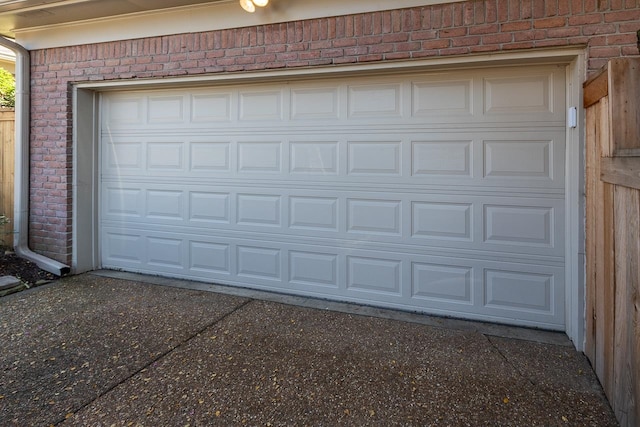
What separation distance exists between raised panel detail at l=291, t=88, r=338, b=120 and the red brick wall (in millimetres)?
342

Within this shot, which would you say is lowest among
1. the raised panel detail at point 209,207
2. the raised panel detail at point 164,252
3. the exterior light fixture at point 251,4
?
the raised panel detail at point 164,252

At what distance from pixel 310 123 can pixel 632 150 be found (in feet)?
8.78

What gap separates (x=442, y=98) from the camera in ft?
11.5

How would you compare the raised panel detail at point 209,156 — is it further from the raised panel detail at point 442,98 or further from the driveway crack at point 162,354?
the raised panel detail at point 442,98

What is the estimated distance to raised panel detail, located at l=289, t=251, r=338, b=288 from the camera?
3.93 metres

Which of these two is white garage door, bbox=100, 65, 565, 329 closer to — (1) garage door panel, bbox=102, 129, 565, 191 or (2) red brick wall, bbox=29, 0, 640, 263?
(1) garage door panel, bbox=102, 129, 565, 191

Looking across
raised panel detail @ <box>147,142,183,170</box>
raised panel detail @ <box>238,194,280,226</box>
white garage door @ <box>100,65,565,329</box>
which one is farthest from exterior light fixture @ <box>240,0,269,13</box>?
raised panel detail @ <box>238,194,280,226</box>

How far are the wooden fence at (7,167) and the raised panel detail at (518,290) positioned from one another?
578 cm

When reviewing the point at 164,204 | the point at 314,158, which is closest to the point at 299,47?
the point at 314,158

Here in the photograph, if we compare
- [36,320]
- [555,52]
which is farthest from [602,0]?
[36,320]

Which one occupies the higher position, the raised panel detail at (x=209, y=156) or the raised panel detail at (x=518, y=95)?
the raised panel detail at (x=518, y=95)

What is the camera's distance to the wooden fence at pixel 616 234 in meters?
1.91

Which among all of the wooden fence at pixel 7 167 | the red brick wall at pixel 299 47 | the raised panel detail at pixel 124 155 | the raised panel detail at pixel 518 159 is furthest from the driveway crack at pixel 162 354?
the wooden fence at pixel 7 167

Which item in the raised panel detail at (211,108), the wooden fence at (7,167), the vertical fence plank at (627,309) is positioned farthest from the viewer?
the wooden fence at (7,167)
